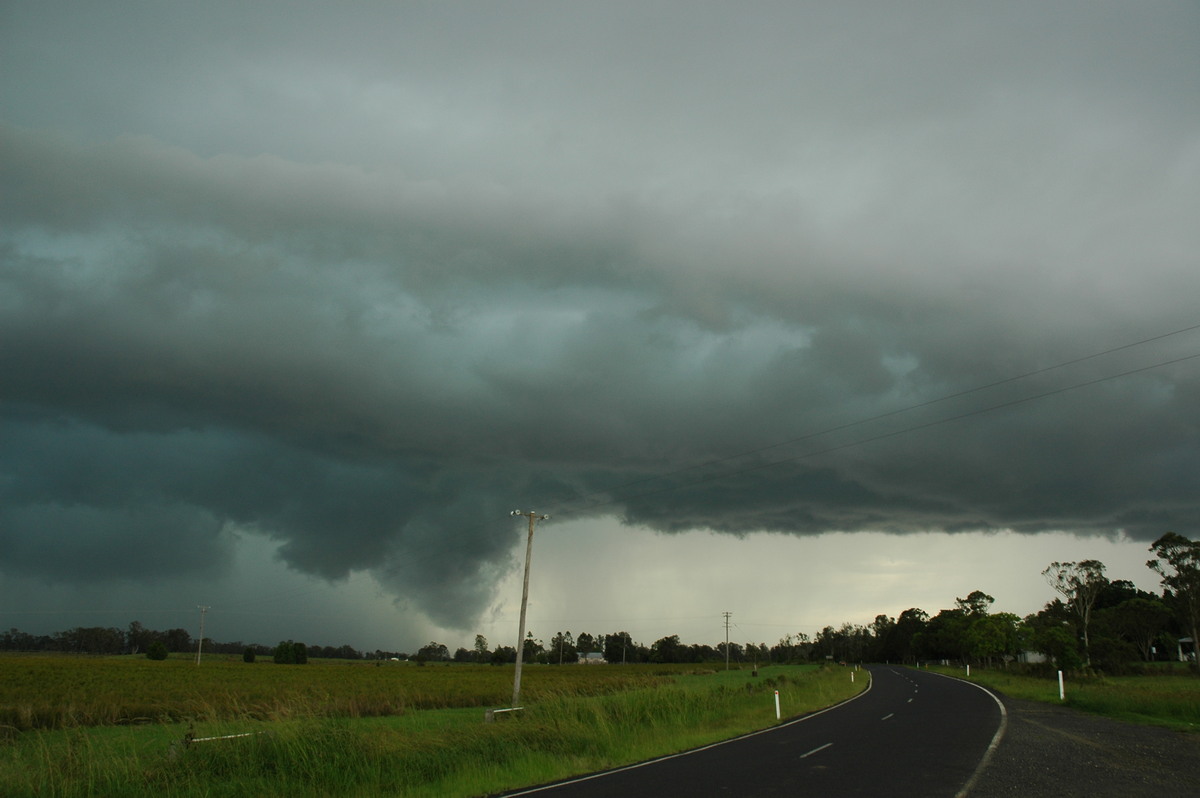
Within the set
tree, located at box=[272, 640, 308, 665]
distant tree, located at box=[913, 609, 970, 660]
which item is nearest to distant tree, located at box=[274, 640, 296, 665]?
tree, located at box=[272, 640, 308, 665]

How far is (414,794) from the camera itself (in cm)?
1634

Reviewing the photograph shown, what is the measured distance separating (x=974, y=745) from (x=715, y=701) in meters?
16.1

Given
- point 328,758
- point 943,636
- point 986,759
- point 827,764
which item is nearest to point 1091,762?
point 986,759

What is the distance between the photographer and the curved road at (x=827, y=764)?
15.1 meters

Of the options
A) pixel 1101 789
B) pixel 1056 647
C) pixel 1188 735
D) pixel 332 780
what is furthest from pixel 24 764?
pixel 1056 647

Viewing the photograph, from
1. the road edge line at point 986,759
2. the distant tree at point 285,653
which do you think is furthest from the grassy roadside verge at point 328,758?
the distant tree at point 285,653

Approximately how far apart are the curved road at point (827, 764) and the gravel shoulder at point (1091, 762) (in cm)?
65

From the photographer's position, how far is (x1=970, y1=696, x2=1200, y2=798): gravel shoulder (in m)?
14.5

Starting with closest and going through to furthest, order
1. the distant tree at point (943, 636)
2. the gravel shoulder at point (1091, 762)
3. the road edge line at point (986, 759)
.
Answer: the road edge line at point (986, 759)
the gravel shoulder at point (1091, 762)
the distant tree at point (943, 636)

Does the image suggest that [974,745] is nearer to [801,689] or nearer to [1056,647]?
[801,689]

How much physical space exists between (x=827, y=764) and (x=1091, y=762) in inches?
239

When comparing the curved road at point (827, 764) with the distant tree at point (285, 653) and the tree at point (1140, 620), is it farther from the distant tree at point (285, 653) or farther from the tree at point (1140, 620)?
the distant tree at point (285, 653)

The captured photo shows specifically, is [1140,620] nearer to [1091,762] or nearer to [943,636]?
[943,636]

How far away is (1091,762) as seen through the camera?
59.1 ft
